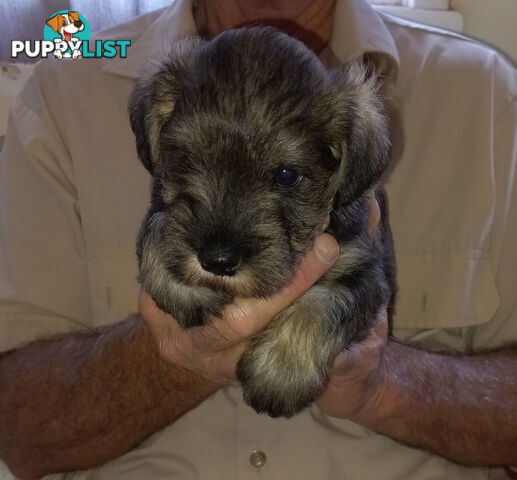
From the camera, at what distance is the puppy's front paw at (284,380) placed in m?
1.50

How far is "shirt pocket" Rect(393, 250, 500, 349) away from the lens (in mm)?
2004

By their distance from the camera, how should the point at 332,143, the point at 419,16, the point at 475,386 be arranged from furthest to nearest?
the point at 419,16
the point at 475,386
the point at 332,143

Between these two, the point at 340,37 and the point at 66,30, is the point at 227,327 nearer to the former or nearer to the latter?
the point at 340,37

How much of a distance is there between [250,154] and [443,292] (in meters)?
0.97

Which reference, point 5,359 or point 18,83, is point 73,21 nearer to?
point 18,83

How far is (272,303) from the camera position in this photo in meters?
1.48

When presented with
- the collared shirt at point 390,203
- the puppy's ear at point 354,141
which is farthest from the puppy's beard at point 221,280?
the collared shirt at point 390,203

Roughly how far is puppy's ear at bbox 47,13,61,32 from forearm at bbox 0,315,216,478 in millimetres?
1483

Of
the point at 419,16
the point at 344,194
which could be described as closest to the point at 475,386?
the point at 344,194

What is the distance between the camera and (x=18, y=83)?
271cm

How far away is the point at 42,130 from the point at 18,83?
0.82 meters

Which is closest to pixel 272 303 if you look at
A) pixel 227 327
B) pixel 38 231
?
pixel 227 327

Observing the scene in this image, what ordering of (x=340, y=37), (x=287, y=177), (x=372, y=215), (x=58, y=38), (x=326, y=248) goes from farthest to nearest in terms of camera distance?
(x=58, y=38), (x=340, y=37), (x=372, y=215), (x=326, y=248), (x=287, y=177)

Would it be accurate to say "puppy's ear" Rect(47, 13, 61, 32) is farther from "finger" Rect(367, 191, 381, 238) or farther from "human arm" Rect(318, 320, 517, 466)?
"human arm" Rect(318, 320, 517, 466)
